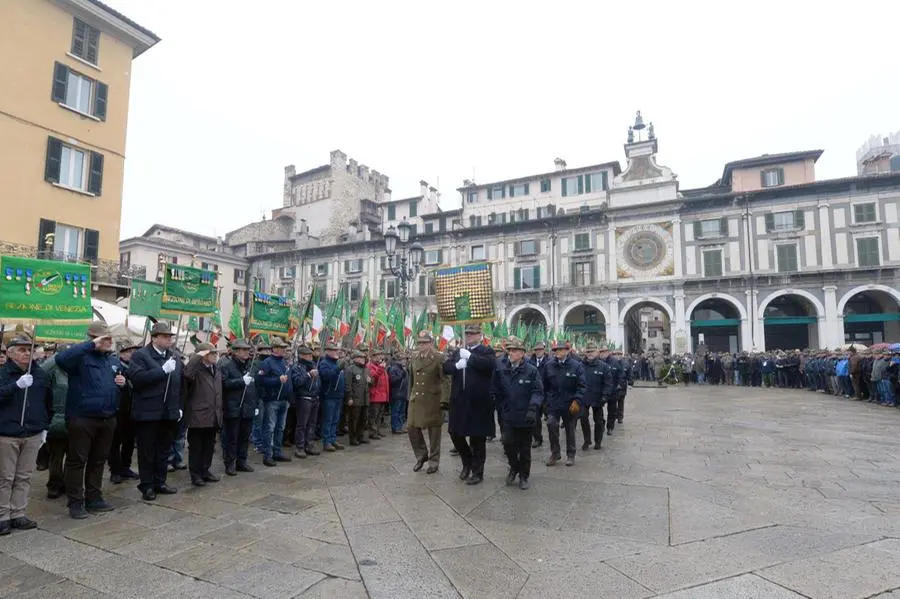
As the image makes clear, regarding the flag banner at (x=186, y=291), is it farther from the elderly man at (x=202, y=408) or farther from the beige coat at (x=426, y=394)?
the beige coat at (x=426, y=394)

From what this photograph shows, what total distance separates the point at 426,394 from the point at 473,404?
3.69 feet

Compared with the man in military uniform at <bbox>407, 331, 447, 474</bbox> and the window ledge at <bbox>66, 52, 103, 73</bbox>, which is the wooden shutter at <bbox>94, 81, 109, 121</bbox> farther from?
the man in military uniform at <bbox>407, 331, 447, 474</bbox>

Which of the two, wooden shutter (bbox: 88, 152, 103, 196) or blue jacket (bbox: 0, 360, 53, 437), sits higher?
wooden shutter (bbox: 88, 152, 103, 196)

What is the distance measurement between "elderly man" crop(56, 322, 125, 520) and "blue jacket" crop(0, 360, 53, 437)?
0.24 metres

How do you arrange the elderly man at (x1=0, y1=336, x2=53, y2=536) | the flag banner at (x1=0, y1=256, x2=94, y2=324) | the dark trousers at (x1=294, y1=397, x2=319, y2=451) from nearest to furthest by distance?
the elderly man at (x1=0, y1=336, x2=53, y2=536) < the flag banner at (x1=0, y1=256, x2=94, y2=324) < the dark trousers at (x1=294, y1=397, x2=319, y2=451)

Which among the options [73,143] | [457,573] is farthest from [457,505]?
[73,143]

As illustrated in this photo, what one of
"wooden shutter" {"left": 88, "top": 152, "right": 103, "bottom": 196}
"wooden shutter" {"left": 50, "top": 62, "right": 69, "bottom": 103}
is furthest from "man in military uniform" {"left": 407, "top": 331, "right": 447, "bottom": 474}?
"wooden shutter" {"left": 50, "top": 62, "right": 69, "bottom": 103}

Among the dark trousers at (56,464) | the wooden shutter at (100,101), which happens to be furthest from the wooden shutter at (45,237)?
the dark trousers at (56,464)

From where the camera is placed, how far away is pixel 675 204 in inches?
1518

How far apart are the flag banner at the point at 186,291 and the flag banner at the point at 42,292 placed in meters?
1.62

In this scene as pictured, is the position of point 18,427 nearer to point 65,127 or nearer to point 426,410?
point 426,410

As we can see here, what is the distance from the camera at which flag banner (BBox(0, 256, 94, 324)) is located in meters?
6.04

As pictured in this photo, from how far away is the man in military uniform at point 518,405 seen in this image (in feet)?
22.7

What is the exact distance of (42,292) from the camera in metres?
6.40
